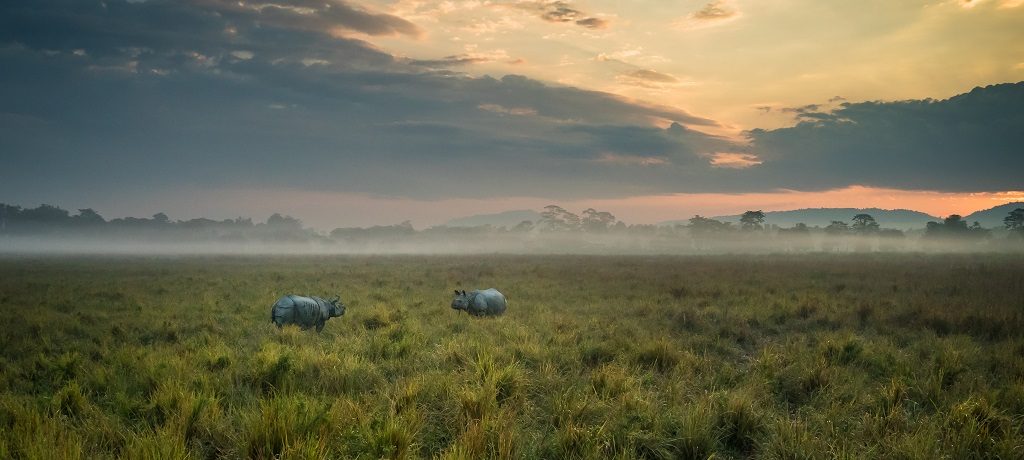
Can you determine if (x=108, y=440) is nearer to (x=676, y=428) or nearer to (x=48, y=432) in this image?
(x=48, y=432)

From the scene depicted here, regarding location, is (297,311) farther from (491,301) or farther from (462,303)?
(491,301)

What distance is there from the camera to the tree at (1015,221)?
9975 cm

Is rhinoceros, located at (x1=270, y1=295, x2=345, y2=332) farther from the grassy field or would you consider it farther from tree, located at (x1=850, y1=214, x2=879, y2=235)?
tree, located at (x1=850, y1=214, x2=879, y2=235)

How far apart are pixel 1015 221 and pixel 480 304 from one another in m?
136

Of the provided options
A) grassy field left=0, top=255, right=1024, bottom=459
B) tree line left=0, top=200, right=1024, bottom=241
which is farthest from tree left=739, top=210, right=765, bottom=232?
grassy field left=0, top=255, right=1024, bottom=459

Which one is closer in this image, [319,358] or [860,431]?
[860,431]

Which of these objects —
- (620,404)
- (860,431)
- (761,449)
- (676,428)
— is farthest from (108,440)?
(860,431)

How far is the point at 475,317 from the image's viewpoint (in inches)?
560

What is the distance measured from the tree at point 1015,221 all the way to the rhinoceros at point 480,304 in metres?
131

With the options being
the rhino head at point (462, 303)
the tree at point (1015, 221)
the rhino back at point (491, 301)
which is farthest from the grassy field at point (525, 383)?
the tree at point (1015, 221)

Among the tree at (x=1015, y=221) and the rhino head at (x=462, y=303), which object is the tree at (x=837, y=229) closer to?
the tree at (x=1015, y=221)

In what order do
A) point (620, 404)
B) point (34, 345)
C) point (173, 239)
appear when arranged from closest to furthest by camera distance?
point (620, 404)
point (34, 345)
point (173, 239)

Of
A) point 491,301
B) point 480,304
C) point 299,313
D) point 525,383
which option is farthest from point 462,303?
point 525,383

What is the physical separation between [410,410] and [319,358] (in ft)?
11.1
